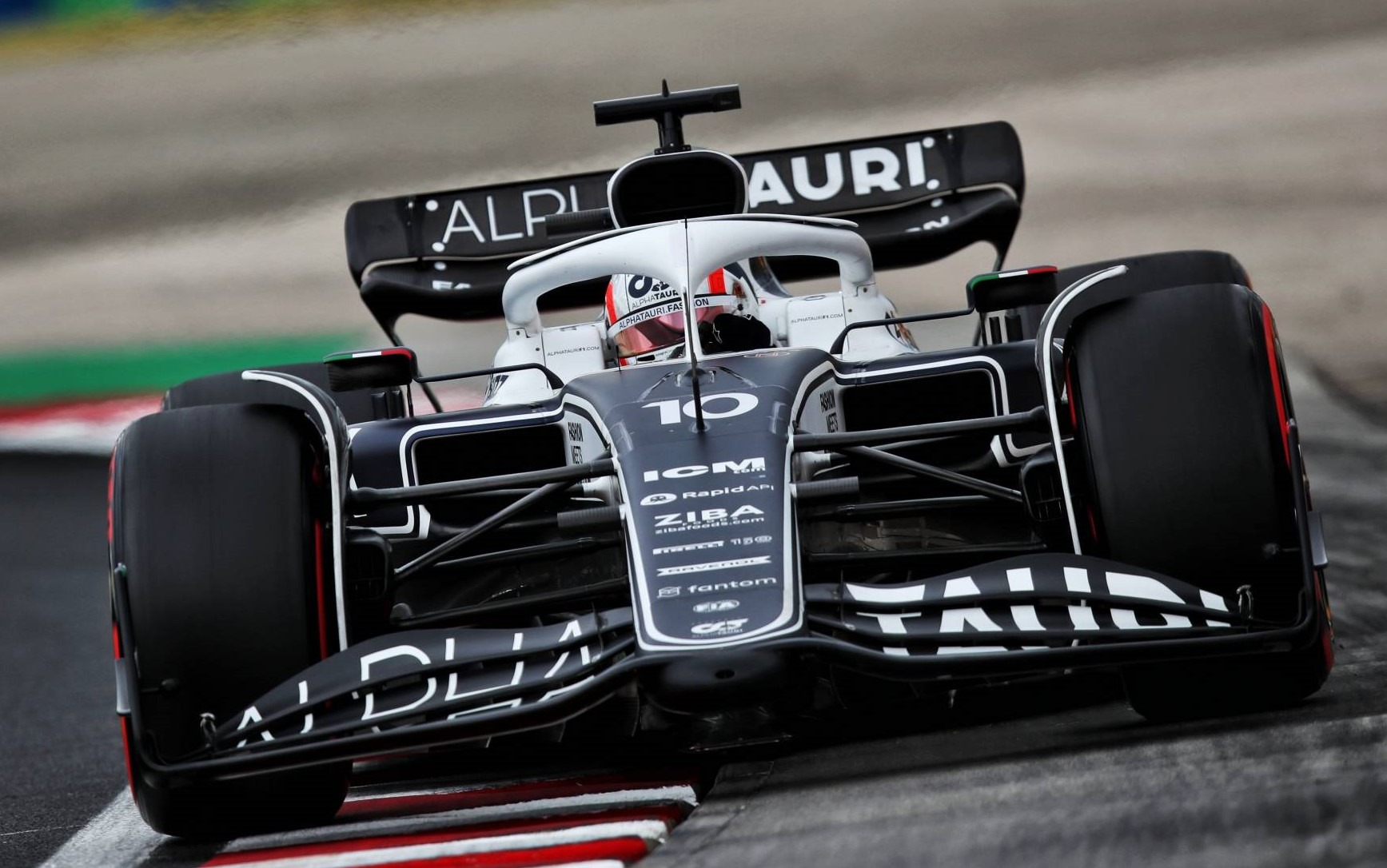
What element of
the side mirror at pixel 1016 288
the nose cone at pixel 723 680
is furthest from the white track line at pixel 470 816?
the side mirror at pixel 1016 288

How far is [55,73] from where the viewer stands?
1584cm

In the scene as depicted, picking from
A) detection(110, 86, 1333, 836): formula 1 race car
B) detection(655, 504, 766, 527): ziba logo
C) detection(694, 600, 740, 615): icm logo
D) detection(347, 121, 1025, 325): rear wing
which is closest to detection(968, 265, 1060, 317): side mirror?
detection(110, 86, 1333, 836): formula 1 race car

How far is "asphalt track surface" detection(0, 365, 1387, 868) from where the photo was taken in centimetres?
274

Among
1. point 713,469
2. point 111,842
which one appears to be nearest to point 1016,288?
point 713,469

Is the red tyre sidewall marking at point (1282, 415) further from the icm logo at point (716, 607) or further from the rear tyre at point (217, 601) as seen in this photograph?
the rear tyre at point (217, 601)

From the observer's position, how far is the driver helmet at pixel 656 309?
559cm

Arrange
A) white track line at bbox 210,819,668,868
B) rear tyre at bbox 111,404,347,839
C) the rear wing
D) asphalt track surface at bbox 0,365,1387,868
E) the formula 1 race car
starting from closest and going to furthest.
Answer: asphalt track surface at bbox 0,365,1387,868, white track line at bbox 210,819,668,868, the formula 1 race car, rear tyre at bbox 111,404,347,839, the rear wing

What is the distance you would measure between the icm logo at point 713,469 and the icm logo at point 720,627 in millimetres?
531

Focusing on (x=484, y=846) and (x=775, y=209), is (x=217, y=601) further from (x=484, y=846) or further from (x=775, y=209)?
(x=775, y=209)

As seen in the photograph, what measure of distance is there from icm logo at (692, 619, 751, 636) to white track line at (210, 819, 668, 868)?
1.20ft

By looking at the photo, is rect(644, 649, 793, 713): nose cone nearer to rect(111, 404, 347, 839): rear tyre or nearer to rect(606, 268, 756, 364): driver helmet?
rect(111, 404, 347, 839): rear tyre

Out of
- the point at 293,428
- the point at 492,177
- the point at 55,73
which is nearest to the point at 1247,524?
the point at 293,428

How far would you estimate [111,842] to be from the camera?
163 inches

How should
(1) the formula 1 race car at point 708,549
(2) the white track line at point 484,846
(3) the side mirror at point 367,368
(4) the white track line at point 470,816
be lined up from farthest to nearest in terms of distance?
(3) the side mirror at point 367,368
(4) the white track line at point 470,816
(1) the formula 1 race car at point 708,549
(2) the white track line at point 484,846
